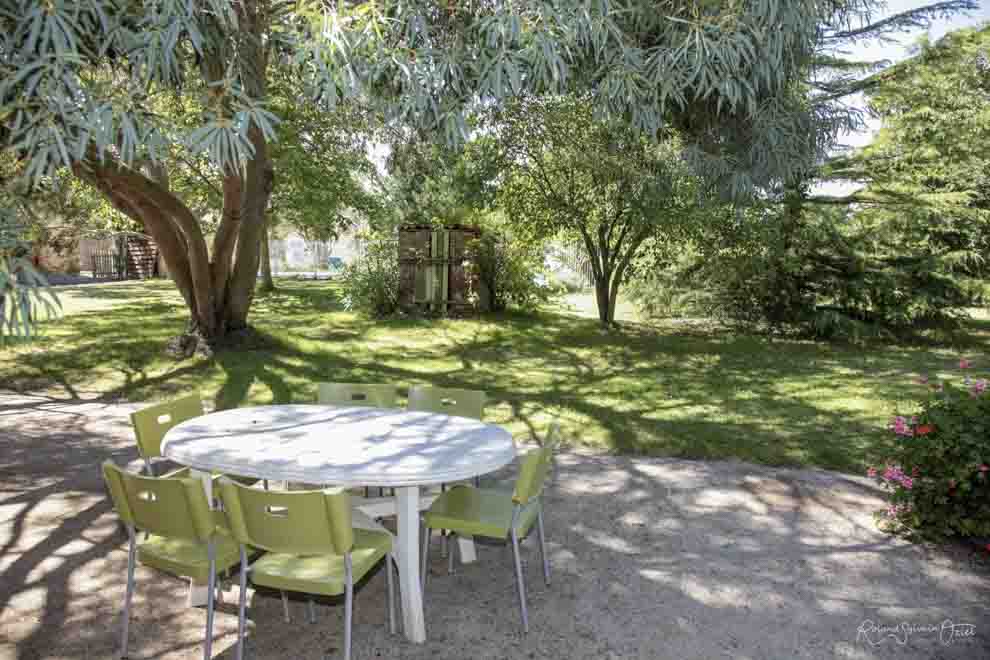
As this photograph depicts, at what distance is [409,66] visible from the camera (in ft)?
11.6

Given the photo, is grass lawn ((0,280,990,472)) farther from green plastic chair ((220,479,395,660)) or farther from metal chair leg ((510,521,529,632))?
green plastic chair ((220,479,395,660))

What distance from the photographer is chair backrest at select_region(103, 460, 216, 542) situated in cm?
267

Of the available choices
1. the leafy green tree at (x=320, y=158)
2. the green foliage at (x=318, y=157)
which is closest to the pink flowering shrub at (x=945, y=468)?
the leafy green tree at (x=320, y=158)

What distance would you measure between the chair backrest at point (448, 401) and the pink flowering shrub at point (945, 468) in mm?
2595

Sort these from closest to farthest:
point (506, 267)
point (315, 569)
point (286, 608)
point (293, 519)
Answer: point (293, 519) < point (315, 569) < point (286, 608) < point (506, 267)

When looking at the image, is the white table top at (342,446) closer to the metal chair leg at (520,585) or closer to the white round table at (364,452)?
the white round table at (364,452)

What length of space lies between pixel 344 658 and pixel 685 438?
14.8ft

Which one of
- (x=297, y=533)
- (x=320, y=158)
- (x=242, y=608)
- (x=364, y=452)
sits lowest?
(x=242, y=608)

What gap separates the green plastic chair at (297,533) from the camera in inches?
102

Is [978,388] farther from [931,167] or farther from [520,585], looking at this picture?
[931,167]

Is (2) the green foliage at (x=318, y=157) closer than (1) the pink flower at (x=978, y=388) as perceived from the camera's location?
No

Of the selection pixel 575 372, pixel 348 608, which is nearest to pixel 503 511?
pixel 348 608

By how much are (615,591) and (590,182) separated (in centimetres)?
872

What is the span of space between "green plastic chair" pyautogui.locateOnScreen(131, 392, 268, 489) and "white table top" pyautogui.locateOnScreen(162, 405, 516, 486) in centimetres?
20
